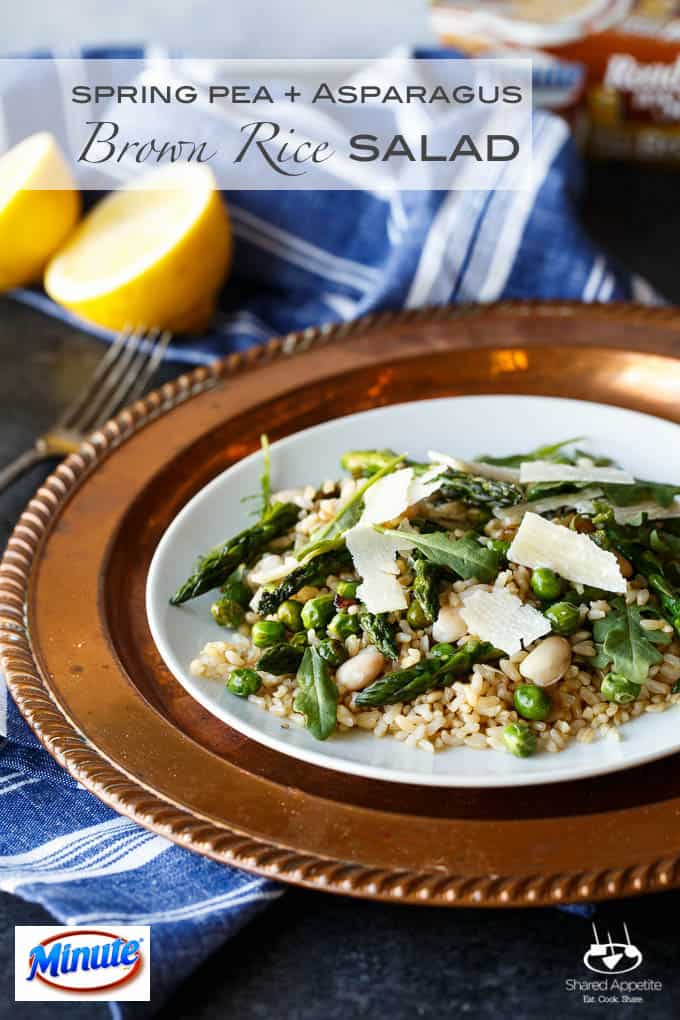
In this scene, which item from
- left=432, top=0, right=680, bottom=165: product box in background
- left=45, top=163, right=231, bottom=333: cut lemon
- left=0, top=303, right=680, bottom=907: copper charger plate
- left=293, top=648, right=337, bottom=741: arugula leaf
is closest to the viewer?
left=0, top=303, right=680, bottom=907: copper charger plate

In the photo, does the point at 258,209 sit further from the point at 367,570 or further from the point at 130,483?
the point at 367,570

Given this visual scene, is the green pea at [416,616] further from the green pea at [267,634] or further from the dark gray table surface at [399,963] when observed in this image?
the dark gray table surface at [399,963]

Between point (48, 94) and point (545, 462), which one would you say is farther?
point (48, 94)

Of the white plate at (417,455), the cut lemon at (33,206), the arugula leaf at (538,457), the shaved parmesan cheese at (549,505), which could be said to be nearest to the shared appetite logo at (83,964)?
the white plate at (417,455)

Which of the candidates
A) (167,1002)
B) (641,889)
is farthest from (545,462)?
(167,1002)

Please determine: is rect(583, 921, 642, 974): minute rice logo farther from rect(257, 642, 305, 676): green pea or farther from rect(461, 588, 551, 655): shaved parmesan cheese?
rect(257, 642, 305, 676): green pea

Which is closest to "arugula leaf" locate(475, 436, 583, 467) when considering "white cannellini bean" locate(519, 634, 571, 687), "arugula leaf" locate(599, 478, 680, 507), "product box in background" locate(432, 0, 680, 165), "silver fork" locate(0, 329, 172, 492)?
"arugula leaf" locate(599, 478, 680, 507)
